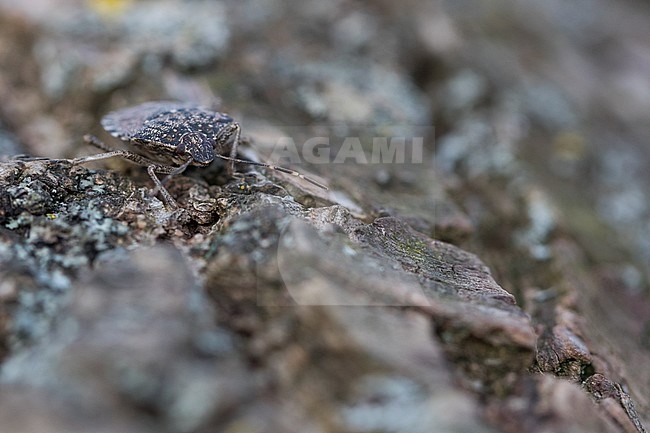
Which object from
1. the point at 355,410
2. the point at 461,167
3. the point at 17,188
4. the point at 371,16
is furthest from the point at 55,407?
the point at 371,16

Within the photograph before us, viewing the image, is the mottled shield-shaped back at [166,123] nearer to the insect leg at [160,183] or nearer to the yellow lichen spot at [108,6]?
the insect leg at [160,183]

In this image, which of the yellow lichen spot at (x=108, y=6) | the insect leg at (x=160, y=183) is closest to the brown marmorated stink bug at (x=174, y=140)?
the insect leg at (x=160, y=183)

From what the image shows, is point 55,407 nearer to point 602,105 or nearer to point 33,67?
point 33,67

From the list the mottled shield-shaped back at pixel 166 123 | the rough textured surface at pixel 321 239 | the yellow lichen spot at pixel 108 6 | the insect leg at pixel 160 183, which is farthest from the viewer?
the yellow lichen spot at pixel 108 6

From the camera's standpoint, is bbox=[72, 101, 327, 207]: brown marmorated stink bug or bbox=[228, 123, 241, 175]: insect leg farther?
bbox=[228, 123, 241, 175]: insect leg

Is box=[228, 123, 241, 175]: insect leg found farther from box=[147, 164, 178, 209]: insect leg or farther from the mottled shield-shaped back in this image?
box=[147, 164, 178, 209]: insect leg

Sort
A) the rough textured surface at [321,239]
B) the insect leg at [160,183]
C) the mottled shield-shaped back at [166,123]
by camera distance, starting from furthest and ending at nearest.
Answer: the mottled shield-shaped back at [166,123]
the insect leg at [160,183]
the rough textured surface at [321,239]

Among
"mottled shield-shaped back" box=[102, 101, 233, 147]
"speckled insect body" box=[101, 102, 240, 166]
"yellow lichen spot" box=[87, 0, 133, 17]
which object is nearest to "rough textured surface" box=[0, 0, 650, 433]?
"yellow lichen spot" box=[87, 0, 133, 17]
